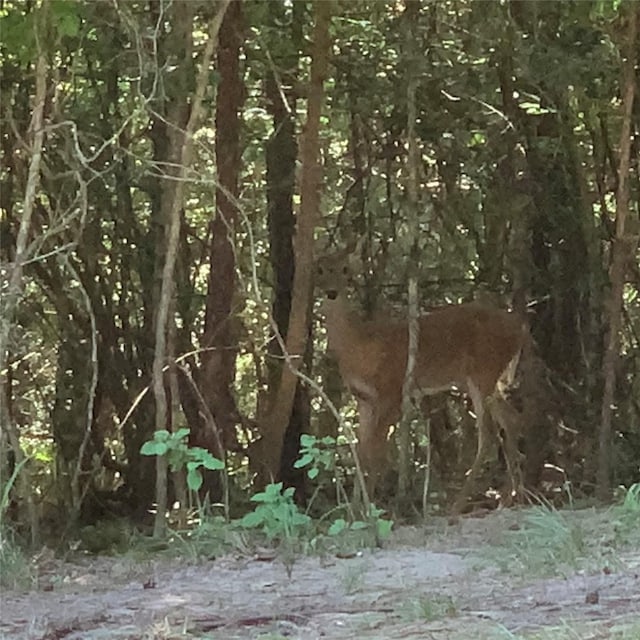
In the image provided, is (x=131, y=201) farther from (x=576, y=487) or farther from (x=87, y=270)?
(x=576, y=487)

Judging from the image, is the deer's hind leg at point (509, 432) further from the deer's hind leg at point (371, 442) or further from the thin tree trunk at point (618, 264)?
the thin tree trunk at point (618, 264)

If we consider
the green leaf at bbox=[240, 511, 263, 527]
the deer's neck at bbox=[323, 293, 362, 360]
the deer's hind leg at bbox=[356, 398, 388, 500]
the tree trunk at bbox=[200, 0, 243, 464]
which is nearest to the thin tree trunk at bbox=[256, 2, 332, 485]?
the tree trunk at bbox=[200, 0, 243, 464]

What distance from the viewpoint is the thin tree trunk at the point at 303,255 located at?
25.3ft

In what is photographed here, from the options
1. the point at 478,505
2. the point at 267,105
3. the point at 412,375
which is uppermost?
the point at 267,105

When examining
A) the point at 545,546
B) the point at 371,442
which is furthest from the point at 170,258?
the point at 371,442

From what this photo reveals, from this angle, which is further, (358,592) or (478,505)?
(478,505)

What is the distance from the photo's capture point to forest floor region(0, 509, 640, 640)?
13.5ft

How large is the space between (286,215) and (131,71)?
1678 mm

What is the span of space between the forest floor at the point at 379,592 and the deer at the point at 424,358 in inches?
113

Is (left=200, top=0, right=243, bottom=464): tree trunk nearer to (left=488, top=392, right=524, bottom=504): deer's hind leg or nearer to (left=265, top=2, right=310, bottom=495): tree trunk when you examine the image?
(left=265, top=2, right=310, bottom=495): tree trunk

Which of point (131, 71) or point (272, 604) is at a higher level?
point (131, 71)

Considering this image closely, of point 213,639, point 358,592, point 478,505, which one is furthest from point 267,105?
point 213,639

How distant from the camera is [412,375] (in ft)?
25.8

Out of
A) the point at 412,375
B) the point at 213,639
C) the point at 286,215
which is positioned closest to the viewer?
the point at 213,639
